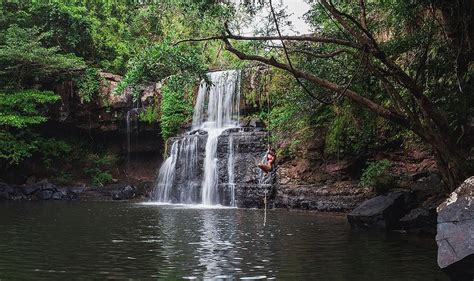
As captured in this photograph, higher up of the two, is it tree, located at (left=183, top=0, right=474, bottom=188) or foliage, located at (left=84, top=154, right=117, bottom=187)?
tree, located at (left=183, top=0, right=474, bottom=188)

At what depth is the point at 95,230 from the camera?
38.3 ft

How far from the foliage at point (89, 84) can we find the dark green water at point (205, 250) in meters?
13.2

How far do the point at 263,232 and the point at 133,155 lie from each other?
1872 cm

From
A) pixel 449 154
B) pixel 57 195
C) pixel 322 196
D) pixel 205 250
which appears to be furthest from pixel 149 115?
pixel 449 154

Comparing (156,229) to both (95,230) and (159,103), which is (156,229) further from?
(159,103)

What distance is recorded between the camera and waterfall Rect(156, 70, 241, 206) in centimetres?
2181

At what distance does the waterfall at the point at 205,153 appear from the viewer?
21.8 m

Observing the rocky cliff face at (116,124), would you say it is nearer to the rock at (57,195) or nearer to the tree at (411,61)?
the rock at (57,195)

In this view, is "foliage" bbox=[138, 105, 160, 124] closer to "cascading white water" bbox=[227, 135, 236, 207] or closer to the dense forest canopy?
the dense forest canopy

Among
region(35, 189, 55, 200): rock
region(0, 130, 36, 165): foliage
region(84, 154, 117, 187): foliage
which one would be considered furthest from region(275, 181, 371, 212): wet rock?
region(0, 130, 36, 165): foliage

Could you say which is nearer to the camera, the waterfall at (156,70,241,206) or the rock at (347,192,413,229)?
the rock at (347,192,413,229)

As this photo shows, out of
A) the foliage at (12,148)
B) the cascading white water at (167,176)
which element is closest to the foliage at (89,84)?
the foliage at (12,148)

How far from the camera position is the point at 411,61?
1266cm

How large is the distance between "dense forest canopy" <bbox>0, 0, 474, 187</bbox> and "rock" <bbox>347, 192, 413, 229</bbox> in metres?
1.84
